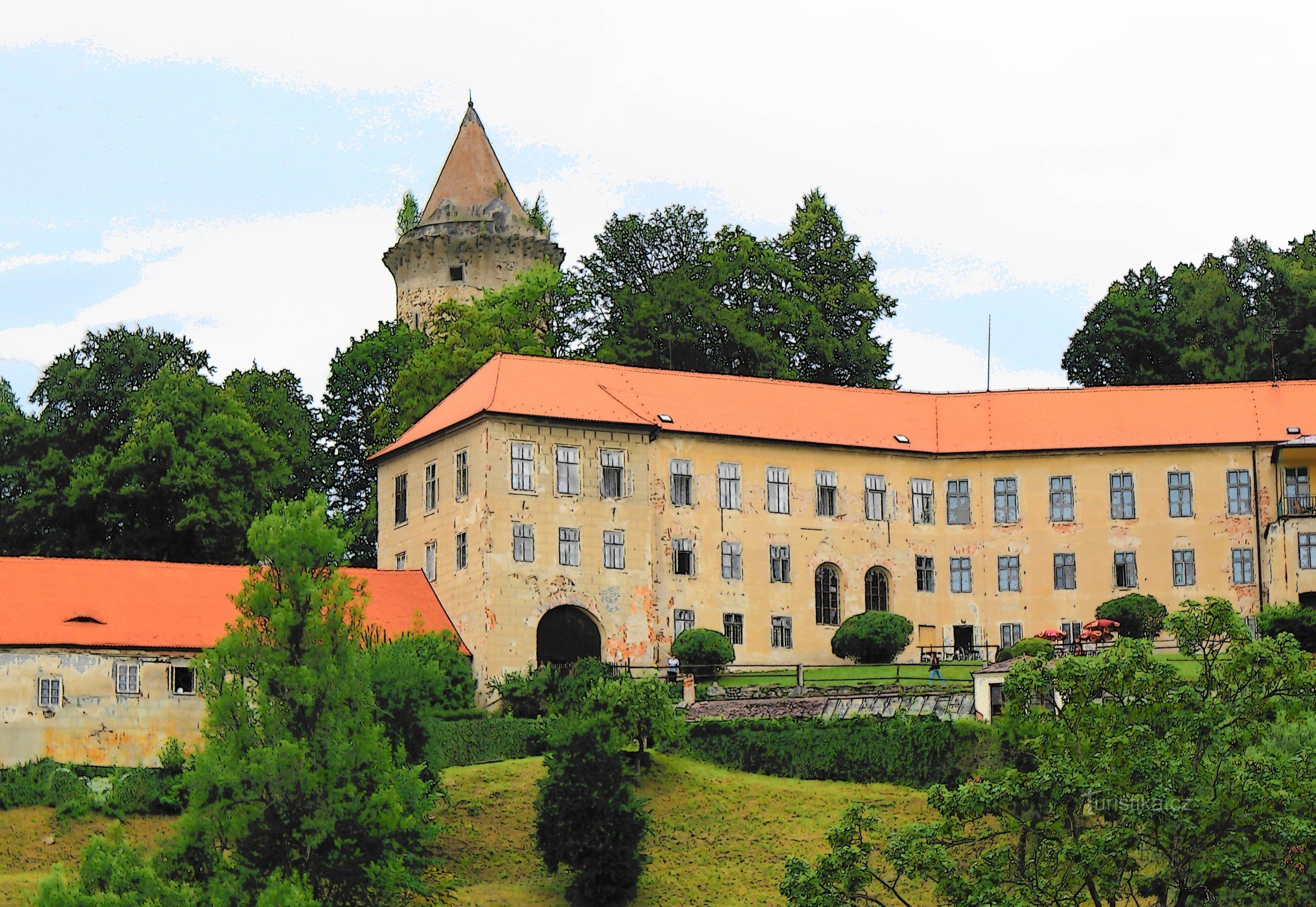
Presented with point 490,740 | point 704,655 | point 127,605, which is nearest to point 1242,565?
point 704,655

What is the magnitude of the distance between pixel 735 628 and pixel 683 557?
8.60 feet

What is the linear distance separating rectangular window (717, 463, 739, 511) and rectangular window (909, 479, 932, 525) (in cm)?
629

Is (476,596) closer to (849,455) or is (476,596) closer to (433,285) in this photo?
(849,455)

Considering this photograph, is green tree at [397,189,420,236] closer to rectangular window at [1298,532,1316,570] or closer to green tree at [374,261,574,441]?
green tree at [374,261,574,441]

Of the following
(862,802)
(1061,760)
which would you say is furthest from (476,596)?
(1061,760)

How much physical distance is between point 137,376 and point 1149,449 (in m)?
32.6

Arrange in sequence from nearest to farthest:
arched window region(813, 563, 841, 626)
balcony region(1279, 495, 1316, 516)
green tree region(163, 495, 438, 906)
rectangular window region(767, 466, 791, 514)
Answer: green tree region(163, 495, 438, 906), arched window region(813, 563, 841, 626), rectangular window region(767, 466, 791, 514), balcony region(1279, 495, 1316, 516)

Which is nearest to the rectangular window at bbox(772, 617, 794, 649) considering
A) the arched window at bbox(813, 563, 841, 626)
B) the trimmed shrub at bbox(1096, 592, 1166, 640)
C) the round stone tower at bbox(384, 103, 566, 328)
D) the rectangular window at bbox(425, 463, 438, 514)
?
the arched window at bbox(813, 563, 841, 626)

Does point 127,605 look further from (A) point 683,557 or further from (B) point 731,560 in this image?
(B) point 731,560

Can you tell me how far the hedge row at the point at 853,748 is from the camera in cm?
5872

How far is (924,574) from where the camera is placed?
7456 centimetres

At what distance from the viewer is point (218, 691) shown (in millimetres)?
46906

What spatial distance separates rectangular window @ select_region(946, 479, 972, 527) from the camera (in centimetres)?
7525

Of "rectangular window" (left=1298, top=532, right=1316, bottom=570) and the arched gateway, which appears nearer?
the arched gateway
